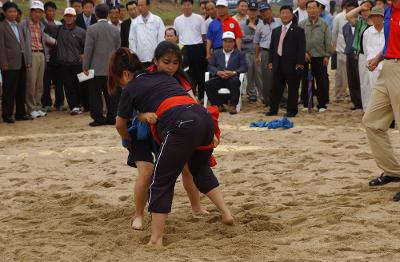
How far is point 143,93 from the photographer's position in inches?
196

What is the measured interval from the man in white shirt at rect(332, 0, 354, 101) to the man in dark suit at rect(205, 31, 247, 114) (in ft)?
6.40

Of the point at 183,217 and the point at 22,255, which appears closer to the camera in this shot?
the point at 22,255

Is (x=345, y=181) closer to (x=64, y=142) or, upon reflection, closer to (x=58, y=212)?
(x=58, y=212)

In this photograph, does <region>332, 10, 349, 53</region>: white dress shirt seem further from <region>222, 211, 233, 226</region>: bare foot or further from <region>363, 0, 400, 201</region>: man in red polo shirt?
<region>222, 211, 233, 226</region>: bare foot

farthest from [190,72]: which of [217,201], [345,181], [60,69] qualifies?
[217,201]

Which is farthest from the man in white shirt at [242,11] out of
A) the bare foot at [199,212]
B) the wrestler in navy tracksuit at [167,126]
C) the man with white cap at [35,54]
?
the wrestler in navy tracksuit at [167,126]

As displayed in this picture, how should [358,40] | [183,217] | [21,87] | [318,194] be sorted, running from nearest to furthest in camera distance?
[183,217] → [318,194] → [358,40] → [21,87]

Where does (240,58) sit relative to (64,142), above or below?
above

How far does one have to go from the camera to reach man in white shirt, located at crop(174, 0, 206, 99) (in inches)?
510

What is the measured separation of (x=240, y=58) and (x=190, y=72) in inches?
50.3

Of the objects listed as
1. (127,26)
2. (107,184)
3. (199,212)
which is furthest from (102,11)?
(199,212)

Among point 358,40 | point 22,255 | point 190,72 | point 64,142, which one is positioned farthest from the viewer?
point 190,72

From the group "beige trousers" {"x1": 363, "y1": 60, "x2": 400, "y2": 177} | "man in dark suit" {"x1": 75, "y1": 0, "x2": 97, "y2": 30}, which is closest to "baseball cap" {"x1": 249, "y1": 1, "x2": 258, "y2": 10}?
"man in dark suit" {"x1": 75, "y1": 0, "x2": 97, "y2": 30}

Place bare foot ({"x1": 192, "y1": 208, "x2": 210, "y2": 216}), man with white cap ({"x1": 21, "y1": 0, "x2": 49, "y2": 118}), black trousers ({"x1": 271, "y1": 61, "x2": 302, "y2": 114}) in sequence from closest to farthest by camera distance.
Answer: bare foot ({"x1": 192, "y1": 208, "x2": 210, "y2": 216})
black trousers ({"x1": 271, "y1": 61, "x2": 302, "y2": 114})
man with white cap ({"x1": 21, "y1": 0, "x2": 49, "y2": 118})
